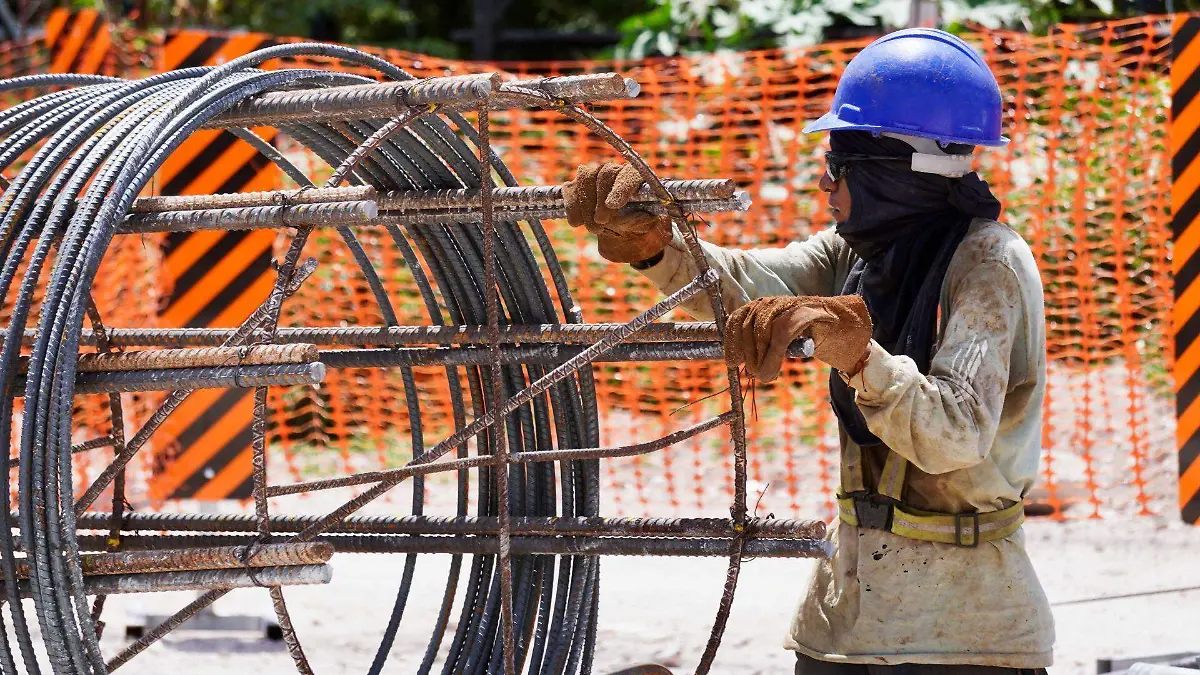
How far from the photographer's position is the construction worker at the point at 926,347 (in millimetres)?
2730

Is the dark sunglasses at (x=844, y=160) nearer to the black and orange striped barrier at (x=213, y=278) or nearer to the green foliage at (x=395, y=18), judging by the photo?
the black and orange striped barrier at (x=213, y=278)

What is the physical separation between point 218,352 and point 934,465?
1322 millimetres

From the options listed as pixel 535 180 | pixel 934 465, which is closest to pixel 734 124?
pixel 535 180

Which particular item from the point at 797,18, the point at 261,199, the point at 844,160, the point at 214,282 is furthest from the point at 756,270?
the point at 797,18

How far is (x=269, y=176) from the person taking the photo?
589 centimetres

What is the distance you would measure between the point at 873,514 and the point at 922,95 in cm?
88

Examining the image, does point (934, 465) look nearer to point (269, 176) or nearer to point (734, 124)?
point (269, 176)

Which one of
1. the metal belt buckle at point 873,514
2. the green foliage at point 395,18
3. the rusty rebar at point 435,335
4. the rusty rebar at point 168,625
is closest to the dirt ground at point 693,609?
the rusty rebar at point 435,335

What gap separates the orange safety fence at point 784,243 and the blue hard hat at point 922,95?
386cm

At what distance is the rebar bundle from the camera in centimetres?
232

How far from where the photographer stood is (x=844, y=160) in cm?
293

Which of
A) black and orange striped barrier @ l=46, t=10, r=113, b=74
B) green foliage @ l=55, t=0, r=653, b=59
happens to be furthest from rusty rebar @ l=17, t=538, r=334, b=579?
green foliage @ l=55, t=0, r=653, b=59

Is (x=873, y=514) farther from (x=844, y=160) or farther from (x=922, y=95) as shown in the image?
(x=922, y=95)

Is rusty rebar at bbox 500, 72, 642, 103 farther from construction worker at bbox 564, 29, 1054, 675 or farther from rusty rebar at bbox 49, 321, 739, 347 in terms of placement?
rusty rebar at bbox 49, 321, 739, 347
